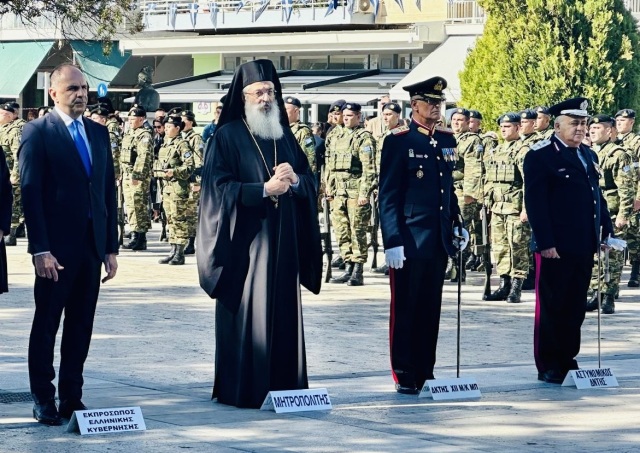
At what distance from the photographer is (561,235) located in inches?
432

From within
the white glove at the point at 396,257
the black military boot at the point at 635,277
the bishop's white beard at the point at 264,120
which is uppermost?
the bishop's white beard at the point at 264,120

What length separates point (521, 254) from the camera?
53.6ft

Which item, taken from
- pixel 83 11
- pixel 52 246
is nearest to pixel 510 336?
pixel 52 246

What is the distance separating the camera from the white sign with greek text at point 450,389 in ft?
32.6

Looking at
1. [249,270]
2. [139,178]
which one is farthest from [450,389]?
[139,178]

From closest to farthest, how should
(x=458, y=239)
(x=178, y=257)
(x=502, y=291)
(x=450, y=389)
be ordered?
(x=450, y=389), (x=458, y=239), (x=502, y=291), (x=178, y=257)

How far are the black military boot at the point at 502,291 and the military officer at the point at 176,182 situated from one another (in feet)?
16.3

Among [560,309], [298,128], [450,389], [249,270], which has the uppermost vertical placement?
[298,128]

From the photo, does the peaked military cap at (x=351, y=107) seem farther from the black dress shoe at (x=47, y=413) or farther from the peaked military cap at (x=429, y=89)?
the black dress shoe at (x=47, y=413)

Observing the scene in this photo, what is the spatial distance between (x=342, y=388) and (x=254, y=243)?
1.32m

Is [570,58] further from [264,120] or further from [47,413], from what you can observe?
[47,413]

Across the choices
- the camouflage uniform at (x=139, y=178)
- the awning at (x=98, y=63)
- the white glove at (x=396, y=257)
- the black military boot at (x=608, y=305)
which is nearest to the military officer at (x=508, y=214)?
the black military boot at (x=608, y=305)

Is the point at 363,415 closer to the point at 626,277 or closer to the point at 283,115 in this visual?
the point at 283,115

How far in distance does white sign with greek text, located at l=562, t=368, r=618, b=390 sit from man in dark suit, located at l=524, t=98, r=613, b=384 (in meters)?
0.19
